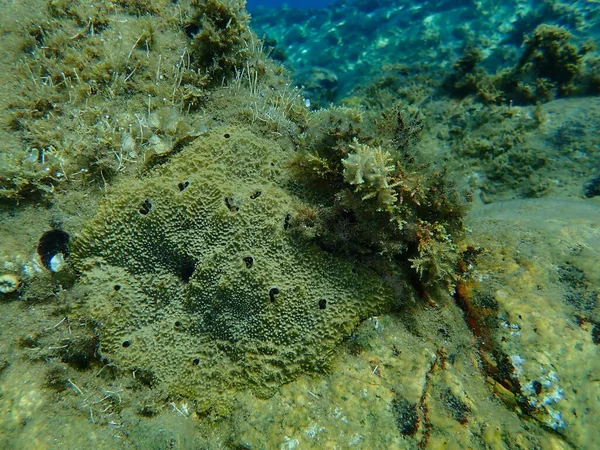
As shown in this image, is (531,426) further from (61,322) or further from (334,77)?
(334,77)

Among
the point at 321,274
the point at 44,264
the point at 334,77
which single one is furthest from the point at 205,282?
the point at 334,77

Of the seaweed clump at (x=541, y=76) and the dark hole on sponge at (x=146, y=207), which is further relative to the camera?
→ the seaweed clump at (x=541, y=76)

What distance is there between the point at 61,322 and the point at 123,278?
2.02ft

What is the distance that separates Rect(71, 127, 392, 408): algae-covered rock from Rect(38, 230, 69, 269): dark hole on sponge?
16 centimetres

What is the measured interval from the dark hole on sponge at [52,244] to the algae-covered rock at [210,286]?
163 mm

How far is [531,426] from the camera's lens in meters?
2.57

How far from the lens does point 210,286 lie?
2.97 m

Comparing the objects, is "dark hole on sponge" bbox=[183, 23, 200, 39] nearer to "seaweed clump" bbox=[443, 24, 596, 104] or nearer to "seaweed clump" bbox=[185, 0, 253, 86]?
"seaweed clump" bbox=[185, 0, 253, 86]

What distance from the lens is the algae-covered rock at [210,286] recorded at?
2.85 m

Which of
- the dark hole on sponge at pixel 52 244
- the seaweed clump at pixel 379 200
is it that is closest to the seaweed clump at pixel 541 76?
the seaweed clump at pixel 379 200

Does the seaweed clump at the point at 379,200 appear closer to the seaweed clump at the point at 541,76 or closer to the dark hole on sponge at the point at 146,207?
the dark hole on sponge at the point at 146,207

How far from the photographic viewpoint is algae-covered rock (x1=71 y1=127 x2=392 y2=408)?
2848 mm

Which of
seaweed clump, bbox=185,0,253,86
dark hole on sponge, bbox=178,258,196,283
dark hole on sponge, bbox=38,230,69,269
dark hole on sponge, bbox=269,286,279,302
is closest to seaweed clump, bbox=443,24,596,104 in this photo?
seaweed clump, bbox=185,0,253,86

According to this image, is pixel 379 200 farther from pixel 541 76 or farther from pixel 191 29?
pixel 541 76
